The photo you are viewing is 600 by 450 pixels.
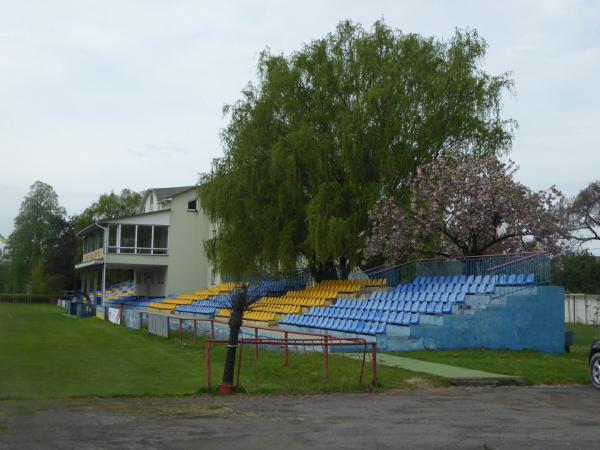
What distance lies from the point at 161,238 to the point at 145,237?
1.15 m

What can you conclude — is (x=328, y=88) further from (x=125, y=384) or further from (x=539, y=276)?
(x=125, y=384)

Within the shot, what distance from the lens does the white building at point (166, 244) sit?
49.6 meters

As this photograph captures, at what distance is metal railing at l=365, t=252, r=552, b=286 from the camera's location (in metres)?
22.2

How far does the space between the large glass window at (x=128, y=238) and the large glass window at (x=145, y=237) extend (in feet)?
2.01

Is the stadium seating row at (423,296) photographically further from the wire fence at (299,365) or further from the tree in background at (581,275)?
the tree in background at (581,275)

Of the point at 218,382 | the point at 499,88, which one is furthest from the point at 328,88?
the point at 218,382

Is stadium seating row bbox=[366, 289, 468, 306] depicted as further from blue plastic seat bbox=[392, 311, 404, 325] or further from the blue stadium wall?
blue plastic seat bbox=[392, 311, 404, 325]

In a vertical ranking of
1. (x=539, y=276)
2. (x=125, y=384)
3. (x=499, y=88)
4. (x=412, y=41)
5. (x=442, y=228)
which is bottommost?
(x=125, y=384)

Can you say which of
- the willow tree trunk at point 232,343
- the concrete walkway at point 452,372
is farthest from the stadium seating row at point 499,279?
the willow tree trunk at point 232,343

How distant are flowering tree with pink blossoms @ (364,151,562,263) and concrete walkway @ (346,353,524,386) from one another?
338 inches

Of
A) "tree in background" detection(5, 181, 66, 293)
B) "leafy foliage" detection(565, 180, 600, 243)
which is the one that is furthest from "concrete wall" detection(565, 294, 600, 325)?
"tree in background" detection(5, 181, 66, 293)

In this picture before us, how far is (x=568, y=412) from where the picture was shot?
37.8 ft

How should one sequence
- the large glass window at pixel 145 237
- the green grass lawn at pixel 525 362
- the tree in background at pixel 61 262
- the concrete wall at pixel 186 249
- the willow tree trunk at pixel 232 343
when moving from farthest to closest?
the tree in background at pixel 61 262 < the concrete wall at pixel 186 249 < the large glass window at pixel 145 237 < the green grass lawn at pixel 525 362 < the willow tree trunk at pixel 232 343

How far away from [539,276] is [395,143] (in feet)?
32.7
